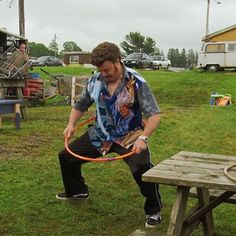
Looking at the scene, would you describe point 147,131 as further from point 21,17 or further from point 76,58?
point 76,58

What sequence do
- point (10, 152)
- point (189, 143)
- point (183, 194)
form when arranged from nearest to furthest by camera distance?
point (183, 194)
point (10, 152)
point (189, 143)

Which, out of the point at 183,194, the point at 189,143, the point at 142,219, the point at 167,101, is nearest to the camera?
the point at 183,194

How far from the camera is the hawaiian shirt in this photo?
4531 mm

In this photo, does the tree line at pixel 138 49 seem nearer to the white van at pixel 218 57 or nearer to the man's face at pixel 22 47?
the white van at pixel 218 57

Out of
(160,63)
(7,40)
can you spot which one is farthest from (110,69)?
(160,63)

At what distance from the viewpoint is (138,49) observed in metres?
82.1

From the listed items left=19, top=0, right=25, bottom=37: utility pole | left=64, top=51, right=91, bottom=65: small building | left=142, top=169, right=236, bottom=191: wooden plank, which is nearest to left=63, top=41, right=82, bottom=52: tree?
left=64, top=51, right=91, bottom=65: small building

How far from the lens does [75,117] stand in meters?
5.07

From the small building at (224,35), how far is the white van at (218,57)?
1169 cm

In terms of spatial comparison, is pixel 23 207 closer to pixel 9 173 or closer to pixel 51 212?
pixel 51 212

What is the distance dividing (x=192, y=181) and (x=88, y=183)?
9.36 feet

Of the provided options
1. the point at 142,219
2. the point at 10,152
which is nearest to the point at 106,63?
the point at 142,219

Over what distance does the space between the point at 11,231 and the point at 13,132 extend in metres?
5.32

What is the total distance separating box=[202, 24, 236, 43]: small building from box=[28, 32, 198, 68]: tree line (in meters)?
15.6
